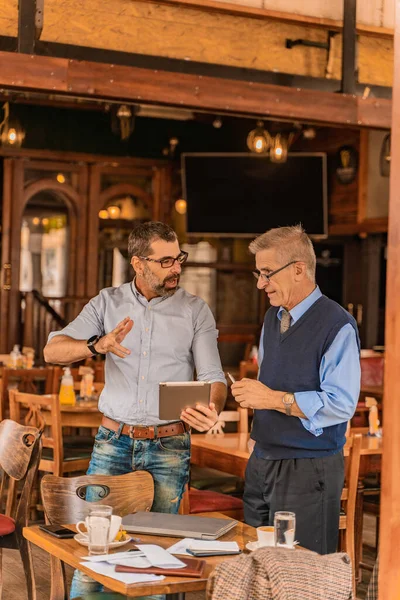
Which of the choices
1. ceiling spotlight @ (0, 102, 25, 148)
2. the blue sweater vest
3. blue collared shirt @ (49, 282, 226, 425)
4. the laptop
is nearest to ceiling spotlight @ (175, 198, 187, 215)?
ceiling spotlight @ (0, 102, 25, 148)

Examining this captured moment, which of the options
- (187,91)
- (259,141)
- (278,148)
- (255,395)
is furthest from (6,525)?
(278,148)

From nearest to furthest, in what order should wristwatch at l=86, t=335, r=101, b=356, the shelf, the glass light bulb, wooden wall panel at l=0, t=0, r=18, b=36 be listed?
wristwatch at l=86, t=335, r=101, b=356 < wooden wall panel at l=0, t=0, r=18, b=36 < the glass light bulb < the shelf

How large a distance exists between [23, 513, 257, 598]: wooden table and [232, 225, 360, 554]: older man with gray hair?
0.25 meters

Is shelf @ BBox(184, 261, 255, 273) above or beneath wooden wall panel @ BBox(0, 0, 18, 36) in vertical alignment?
beneath

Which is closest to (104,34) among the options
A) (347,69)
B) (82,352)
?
(347,69)

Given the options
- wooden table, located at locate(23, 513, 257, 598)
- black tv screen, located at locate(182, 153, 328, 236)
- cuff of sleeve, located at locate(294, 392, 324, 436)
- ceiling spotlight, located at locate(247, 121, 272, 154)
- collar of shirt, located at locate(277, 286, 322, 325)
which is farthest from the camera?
black tv screen, located at locate(182, 153, 328, 236)

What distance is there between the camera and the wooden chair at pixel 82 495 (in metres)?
3.51

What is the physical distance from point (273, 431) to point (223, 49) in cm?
330

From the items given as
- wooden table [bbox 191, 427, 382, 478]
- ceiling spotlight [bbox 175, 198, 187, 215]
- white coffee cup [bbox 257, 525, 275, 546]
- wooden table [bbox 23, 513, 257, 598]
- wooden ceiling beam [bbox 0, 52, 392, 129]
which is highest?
ceiling spotlight [bbox 175, 198, 187, 215]

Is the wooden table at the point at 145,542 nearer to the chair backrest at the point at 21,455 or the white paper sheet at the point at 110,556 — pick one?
the white paper sheet at the point at 110,556

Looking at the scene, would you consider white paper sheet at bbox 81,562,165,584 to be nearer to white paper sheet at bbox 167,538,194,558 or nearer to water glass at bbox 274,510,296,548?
white paper sheet at bbox 167,538,194,558

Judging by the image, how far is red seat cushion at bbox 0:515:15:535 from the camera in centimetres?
451

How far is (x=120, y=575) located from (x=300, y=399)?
1.02 m

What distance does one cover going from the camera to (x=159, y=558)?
2.85 m
